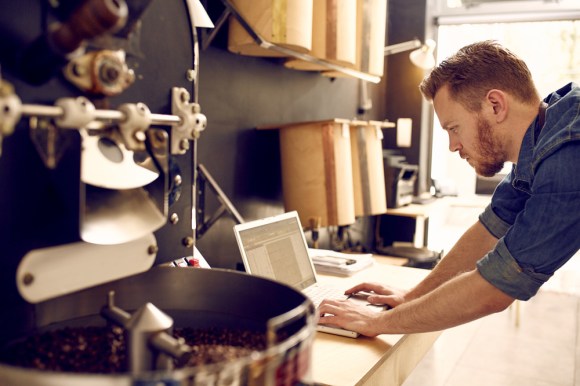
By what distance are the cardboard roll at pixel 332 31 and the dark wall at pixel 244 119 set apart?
0.20 metres

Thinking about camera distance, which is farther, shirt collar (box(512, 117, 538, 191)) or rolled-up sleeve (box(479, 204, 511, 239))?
rolled-up sleeve (box(479, 204, 511, 239))

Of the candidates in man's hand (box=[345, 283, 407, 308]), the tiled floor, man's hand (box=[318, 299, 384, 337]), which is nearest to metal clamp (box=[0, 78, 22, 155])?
man's hand (box=[318, 299, 384, 337])

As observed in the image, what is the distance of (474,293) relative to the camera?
4.20 ft

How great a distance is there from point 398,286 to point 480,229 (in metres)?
0.34

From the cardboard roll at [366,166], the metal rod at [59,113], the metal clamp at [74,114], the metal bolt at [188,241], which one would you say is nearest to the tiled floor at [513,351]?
the cardboard roll at [366,166]

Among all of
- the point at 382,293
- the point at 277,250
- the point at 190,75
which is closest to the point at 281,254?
the point at 277,250

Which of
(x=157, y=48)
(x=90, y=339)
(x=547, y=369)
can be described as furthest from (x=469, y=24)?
(x=90, y=339)

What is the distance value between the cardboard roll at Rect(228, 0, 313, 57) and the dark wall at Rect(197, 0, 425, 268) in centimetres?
10

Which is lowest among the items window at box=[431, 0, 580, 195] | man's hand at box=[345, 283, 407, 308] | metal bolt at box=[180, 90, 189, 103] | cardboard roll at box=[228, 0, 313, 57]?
man's hand at box=[345, 283, 407, 308]

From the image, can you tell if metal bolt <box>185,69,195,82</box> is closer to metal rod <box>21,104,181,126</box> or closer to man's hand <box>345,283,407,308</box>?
metal rod <box>21,104,181,126</box>

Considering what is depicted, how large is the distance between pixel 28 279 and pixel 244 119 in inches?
59.0

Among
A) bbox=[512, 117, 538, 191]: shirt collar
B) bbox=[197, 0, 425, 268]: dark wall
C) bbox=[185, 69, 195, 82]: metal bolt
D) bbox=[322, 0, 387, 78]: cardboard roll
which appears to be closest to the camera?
bbox=[185, 69, 195, 82]: metal bolt

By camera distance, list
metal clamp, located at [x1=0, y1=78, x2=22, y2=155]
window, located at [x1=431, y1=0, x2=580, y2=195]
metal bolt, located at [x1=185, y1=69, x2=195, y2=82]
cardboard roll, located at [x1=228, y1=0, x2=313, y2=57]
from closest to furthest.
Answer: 1. metal clamp, located at [x1=0, y1=78, x2=22, y2=155]
2. metal bolt, located at [x1=185, y1=69, x2=195, y2=82]
3. cardboard roll, located at [x1=228, y1=0, x2=313, y2=57]
4. window, located at [x1=431, y1=0, x2=580, y2=195]

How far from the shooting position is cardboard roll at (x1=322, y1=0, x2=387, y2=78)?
2.50m
